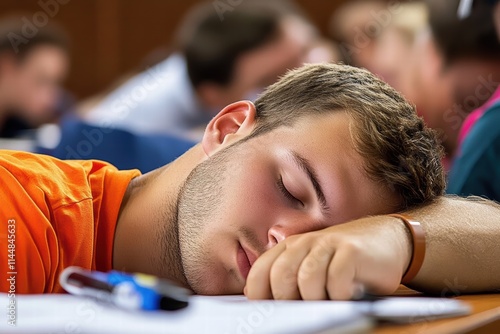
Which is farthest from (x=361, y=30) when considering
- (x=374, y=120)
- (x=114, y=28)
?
(x=374, y=120)

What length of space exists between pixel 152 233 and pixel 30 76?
4182 mm

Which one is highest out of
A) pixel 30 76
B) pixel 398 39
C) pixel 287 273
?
pixel 287 273

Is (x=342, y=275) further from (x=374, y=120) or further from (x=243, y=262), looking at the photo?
(x=374, y=120)

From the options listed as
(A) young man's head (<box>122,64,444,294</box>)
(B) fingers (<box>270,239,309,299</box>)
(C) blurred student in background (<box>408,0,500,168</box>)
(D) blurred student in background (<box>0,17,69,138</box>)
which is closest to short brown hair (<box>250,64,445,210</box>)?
(A) young man's head (<box>122,64,444,294</box>)

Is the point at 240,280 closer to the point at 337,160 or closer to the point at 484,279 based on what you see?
the point at 337,160

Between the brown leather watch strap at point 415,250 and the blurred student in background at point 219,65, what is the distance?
2469 mm

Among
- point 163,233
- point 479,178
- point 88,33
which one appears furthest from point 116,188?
point 88,33

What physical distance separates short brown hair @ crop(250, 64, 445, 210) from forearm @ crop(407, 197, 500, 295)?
5 cm

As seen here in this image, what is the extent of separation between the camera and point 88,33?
18.3ft

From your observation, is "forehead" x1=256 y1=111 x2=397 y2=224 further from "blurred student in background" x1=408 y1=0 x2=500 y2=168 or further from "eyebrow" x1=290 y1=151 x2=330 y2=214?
"blurred student in background" x1=408 y1=0 x2=500 y2=168

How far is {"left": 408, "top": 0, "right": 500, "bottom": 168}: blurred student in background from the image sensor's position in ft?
6.78

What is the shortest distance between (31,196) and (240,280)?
27 cm

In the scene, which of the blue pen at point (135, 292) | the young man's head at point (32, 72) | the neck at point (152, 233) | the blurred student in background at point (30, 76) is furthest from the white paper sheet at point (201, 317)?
the young man's head at point (32, 72)

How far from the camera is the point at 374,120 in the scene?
1034 millimetres
